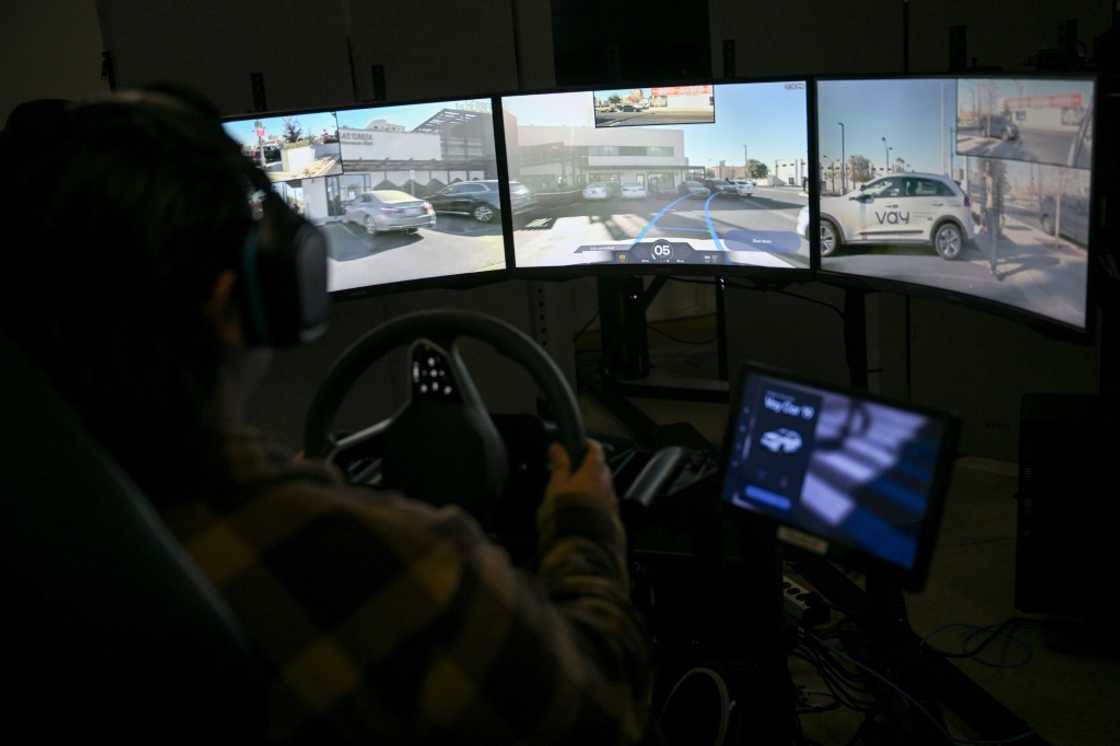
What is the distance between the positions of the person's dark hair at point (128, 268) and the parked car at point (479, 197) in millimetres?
2368

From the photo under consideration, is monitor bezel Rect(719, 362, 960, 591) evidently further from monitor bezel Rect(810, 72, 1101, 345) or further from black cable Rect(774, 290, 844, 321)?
black cable Rect(774, 290, 844, 321)

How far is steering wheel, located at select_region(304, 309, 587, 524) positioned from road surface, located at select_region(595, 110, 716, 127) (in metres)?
1.86

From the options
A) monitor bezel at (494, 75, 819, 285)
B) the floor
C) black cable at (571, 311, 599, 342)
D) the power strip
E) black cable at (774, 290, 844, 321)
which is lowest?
the floor

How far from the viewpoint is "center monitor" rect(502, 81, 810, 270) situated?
9.27 feet

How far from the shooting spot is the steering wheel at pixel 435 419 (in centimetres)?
124

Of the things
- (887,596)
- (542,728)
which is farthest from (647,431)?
(542,728)

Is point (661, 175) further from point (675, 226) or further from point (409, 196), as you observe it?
point (409, 196)

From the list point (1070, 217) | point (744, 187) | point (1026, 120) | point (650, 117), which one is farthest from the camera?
point (650, 117)

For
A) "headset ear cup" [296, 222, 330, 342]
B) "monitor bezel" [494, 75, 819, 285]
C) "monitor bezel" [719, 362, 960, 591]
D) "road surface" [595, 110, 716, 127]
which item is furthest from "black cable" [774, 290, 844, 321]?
"headset ear cup" [296, 222, 330, 342]

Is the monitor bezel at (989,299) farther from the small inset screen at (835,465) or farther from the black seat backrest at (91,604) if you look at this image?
the black seat backrest at (91,604)

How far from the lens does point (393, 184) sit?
3137 millimetres

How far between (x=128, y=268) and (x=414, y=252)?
2.45m

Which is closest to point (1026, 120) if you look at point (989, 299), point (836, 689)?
point (989, 299)

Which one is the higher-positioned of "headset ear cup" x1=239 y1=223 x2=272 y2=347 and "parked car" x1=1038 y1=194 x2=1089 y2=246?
"headset ear cup" x1=239 y1=223 x2=272 y2=347
